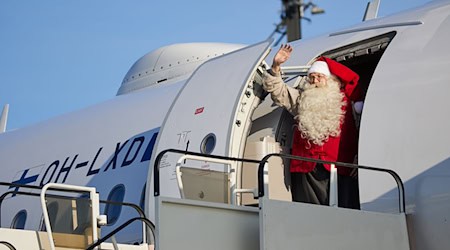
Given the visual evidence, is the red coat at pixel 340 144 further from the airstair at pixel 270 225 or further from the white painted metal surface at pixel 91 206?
the white painted metal surface at pixel 91 206

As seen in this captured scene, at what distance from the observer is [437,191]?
7.90 meters

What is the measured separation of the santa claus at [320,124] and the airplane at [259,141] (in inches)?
10.3

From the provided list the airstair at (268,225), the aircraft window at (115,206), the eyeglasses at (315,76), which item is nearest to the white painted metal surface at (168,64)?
the aircraft window at (115,206)

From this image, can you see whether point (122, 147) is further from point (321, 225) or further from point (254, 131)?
point (321, 225)

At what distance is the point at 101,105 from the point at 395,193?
24.1 feet

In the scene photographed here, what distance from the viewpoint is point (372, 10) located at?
11.8 metres

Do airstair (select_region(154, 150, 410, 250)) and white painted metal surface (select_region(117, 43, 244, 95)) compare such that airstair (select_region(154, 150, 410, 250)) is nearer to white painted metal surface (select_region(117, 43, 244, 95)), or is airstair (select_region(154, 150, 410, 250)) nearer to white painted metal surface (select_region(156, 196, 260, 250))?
white painted metal surface (select_region(156, 196, 260, 250))

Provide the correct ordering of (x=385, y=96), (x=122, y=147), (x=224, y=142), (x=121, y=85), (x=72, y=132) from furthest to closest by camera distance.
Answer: (x=121, y=85)
(x=72, y=132)
(x=122, y=147)
(x=224, y=142)
(x=385, y=96)

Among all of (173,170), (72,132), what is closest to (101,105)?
(72,132)

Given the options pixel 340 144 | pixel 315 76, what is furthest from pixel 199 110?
pixel 340 144

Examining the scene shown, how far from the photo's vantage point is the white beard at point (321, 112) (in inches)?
362

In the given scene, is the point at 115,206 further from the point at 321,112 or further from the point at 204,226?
the point at 204,226

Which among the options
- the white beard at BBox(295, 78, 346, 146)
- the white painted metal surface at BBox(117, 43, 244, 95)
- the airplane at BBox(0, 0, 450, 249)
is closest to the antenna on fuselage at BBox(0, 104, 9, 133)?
the white painted metal surface at BBox(117, 43, 244, 95)

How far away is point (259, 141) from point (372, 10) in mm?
3062
